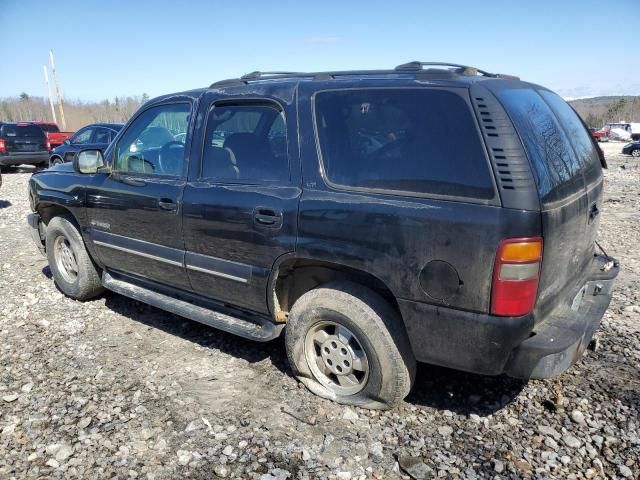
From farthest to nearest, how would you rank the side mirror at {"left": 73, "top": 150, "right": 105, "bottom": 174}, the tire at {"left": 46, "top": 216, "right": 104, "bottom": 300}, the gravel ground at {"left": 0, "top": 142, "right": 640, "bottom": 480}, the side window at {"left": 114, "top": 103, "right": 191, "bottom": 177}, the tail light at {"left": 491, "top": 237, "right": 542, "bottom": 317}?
the tire at {"left": 46, "top": 216, "right": 104, "bottom": 300}
the side mirror at {"left": 73, "top": 150, "right": 105, "bottom": 174}
the side window at {"left": 114, "top": 103, "right": 191, "bottom": 177}
the gravel ground at {"left": 0, "top": 142, "right": 640, "bottom": 480}
the tail light at {"left": 491, "top": 237, "right": 542, "bottom": 317}

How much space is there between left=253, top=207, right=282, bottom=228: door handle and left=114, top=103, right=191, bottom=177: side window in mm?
895

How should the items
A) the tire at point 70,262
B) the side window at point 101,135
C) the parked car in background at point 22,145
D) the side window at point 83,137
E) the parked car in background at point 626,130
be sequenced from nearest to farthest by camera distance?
the tire at point 70,262
the side window at point 101,135
the side window at point 83,137
the parked car in background at point 22,145
the parked car in background at point 626,130

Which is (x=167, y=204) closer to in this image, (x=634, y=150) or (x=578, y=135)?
(x=578, y=135)

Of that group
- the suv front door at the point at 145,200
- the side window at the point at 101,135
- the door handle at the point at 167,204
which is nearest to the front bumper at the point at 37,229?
the suv front door at the point at 145,200

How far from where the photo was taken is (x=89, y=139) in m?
13.9

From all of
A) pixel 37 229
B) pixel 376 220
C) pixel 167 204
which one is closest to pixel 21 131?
pixel 37 229

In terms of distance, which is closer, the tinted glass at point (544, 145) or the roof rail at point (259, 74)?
the tinted glass at point (544, 145)

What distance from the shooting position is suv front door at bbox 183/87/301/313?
3.04 m

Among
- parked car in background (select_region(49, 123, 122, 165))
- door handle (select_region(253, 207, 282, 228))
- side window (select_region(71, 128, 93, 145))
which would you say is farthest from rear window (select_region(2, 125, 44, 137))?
door handle (select_region(253, 207, 282, 228))

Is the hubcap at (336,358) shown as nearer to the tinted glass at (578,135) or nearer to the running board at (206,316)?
the running board at (206,316)

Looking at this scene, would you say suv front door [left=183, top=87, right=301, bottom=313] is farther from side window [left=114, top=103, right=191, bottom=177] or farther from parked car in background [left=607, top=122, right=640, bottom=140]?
parked car in background [left=607, top=122, right=640, bottom=140]

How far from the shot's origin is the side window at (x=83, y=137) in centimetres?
1398

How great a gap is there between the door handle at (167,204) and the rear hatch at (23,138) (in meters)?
15.5

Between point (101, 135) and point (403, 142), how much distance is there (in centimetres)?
1318
